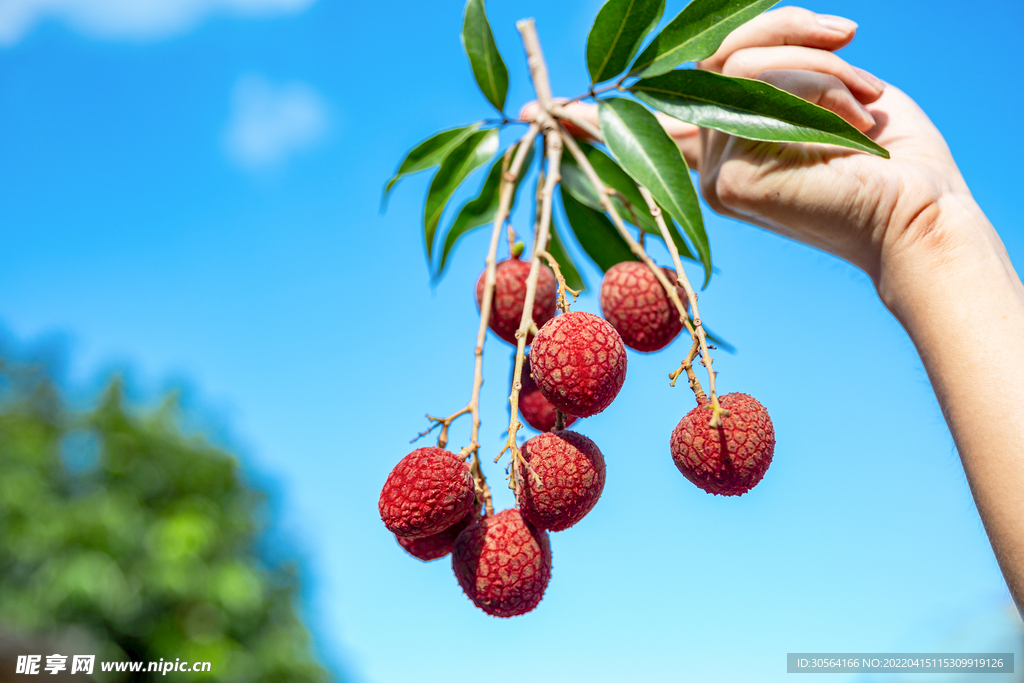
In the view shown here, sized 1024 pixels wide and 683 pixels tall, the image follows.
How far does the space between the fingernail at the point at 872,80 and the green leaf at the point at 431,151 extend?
671 millimetres

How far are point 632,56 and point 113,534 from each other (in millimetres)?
9034

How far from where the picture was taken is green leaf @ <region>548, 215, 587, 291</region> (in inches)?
48.9

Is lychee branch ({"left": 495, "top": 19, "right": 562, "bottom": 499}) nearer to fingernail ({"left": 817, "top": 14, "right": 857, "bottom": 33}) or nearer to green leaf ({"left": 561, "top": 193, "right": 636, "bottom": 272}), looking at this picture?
green leaf ({"left": 561, "top": 193, "right": 636, "bottom": 272})

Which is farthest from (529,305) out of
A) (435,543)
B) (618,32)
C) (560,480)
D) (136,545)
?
(136,545)

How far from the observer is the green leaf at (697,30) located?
979 mm

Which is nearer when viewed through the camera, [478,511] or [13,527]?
[478,511]

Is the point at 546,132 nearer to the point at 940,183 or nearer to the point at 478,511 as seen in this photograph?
the point at 478,511

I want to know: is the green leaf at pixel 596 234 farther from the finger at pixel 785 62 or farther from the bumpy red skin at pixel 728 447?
the bumpy red skin at pixel 728 447

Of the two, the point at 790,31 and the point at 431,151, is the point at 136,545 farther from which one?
the point at 790,31

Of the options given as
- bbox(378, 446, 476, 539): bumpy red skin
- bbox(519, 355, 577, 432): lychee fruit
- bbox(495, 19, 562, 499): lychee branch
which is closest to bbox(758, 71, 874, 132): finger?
bbox(495, 19, 562, 499): lychee branch

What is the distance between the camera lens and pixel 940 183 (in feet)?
3.89

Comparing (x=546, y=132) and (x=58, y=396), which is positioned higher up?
(x=58, y=396)

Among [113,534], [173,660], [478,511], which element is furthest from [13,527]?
[478,511]

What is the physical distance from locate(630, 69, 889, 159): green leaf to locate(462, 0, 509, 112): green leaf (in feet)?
0.80
